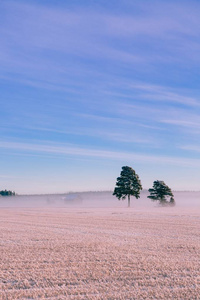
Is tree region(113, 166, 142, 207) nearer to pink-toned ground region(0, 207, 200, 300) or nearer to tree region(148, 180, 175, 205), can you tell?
tree region(148, 180, 175, 205)

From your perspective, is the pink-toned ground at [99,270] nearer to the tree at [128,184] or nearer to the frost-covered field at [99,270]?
the frost-covered field at [99,270]

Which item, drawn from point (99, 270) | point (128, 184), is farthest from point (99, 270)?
point (128, 184)

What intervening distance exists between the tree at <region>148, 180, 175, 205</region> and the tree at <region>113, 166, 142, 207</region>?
4.57 metres

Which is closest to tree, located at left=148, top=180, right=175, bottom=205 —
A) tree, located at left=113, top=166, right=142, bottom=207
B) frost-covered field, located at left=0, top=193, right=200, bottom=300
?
tree, located at left=113, top=166, right=142, bottom=207

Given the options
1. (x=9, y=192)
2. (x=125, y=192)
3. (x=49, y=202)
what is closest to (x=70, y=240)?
(x=125, y=192)

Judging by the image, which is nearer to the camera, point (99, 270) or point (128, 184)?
point (99, 270)

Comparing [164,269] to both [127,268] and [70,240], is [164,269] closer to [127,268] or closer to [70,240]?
[127,268]

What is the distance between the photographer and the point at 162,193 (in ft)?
281

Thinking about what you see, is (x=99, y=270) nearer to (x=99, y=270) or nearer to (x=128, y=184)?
(x=99, y=270)

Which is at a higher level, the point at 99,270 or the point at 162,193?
the point at 162,193

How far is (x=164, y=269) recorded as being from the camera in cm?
1163

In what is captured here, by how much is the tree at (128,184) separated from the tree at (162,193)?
15.0 feet

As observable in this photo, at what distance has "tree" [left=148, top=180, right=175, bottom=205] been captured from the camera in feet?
281

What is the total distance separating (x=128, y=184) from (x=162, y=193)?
30.1 ft
